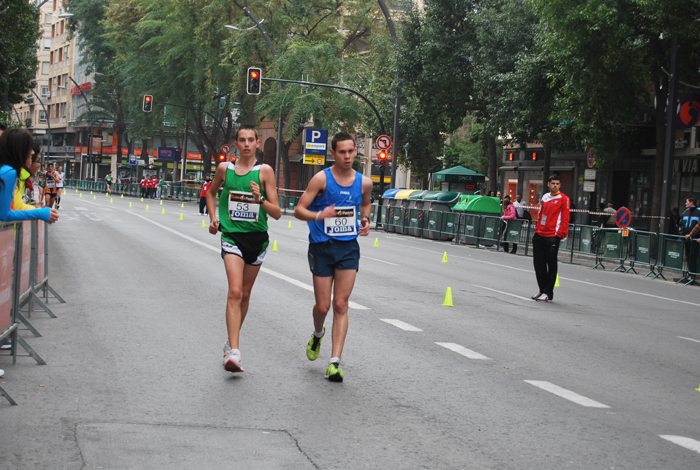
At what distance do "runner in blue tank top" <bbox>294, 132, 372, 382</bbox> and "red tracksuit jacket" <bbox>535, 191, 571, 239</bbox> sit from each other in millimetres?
6823

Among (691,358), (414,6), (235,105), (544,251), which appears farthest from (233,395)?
(235,105)

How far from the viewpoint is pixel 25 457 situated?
4527mm

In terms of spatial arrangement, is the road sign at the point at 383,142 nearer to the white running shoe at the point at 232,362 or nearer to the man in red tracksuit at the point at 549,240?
the man in red tracksuit at the point at 549,240

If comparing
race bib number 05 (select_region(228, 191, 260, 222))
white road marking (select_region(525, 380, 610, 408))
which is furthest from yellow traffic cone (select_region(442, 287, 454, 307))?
race bib number 05 (select_region(228, 191, 260, 222))

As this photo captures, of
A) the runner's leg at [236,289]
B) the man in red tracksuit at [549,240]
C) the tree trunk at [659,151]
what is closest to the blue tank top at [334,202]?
the runner's leg at [236,289]

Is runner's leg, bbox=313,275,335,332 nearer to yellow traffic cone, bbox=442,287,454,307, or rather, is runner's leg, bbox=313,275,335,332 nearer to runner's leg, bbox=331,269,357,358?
runner's leg, bbox=331,269,357,358

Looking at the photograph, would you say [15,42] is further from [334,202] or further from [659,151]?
[334,202]

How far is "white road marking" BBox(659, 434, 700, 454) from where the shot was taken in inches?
209

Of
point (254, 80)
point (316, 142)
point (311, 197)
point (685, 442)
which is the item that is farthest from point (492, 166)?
point (685, 442)

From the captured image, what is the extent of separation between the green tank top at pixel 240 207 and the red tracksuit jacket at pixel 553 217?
705 centimetres

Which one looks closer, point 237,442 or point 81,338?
point 237,442

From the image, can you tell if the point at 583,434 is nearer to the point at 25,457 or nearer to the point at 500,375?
the point at 500,375

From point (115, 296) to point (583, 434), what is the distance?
7133mm

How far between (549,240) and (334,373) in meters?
7.28
